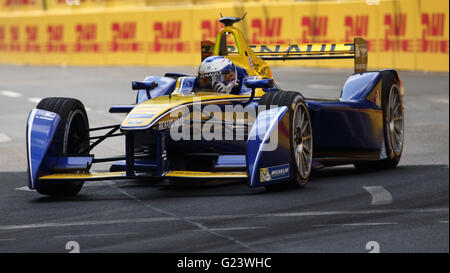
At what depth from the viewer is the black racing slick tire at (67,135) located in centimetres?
865

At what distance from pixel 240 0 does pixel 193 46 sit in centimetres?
220

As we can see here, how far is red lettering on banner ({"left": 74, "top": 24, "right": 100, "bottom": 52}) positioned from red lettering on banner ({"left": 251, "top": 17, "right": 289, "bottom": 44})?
691 centimetres

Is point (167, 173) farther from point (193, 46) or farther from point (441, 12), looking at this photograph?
point (193, 46)

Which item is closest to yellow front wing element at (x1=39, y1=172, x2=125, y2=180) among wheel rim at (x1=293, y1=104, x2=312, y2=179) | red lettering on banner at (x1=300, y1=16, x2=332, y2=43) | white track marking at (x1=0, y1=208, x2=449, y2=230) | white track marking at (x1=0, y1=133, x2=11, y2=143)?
white track marking at (x1=0, y1=208, x2=449, y2=230)

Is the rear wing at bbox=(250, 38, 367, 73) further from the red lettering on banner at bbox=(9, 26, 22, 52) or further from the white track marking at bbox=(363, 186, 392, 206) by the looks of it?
the red lettering on banner at bbox=(9, 26, 22, 52)

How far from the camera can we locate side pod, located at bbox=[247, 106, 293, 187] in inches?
323

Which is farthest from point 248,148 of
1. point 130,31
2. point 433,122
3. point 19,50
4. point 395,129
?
point 19,50

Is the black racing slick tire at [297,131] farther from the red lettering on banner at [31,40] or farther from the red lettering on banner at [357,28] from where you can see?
the red lettering on banner at [31,40]

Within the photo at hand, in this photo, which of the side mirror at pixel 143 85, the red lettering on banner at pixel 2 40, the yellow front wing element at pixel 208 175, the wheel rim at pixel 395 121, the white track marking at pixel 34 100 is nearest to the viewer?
the yellow front wing element at pixel 208 175

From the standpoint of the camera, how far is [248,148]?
27.0ft

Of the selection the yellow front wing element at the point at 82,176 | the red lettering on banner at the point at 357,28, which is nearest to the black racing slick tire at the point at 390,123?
the yellow front wing element at the point at 82,176

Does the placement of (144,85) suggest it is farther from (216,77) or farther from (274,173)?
(274,173)

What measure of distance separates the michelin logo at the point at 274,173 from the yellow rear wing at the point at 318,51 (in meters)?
2.77

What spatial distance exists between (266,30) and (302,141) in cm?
2135
